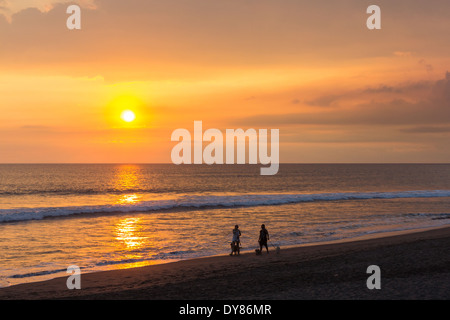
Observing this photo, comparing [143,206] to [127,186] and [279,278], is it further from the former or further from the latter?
[127,186]

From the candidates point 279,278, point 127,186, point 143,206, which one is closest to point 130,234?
point 279,278

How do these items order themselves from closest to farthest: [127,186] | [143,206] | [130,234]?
[130,234] → [143,206] → [127,186]

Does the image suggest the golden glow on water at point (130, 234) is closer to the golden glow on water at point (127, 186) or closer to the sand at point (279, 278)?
the sand at point (279, 278)

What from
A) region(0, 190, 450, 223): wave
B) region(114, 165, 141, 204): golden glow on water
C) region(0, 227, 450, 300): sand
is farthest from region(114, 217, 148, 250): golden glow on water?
region(114, 165, 141, 204): golden glow on water

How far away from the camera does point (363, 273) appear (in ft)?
52.7

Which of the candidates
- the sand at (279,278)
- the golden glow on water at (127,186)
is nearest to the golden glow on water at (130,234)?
the sand at (279,278)

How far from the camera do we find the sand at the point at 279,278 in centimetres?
1351

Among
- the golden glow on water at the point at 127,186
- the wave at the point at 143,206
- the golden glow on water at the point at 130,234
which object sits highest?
the golden glow on water at the point at 127,186

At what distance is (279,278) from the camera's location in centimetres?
1592

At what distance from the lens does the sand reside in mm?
13508
